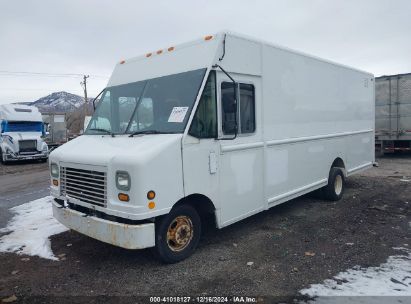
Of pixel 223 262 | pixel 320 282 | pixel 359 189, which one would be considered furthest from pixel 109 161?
pixel 359 189

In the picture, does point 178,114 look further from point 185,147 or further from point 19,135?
point 19,135

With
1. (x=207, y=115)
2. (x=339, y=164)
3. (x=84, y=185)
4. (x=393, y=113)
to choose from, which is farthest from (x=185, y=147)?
(x=393, y=113)

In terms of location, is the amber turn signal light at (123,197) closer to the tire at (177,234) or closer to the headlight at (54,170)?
the tire at (177,234)

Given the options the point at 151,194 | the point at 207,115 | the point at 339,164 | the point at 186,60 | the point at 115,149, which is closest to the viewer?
the point at 151,194

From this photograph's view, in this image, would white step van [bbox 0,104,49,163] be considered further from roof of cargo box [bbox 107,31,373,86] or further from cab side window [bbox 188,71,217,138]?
cab side window [bbox 188,71,217,138]

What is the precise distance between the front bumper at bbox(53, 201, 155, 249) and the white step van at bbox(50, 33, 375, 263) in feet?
0.04

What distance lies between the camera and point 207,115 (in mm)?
4816

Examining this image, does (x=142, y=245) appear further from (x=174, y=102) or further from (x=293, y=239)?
(x=293, y=239)

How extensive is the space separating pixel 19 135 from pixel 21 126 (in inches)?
31.5

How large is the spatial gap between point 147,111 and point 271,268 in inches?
108

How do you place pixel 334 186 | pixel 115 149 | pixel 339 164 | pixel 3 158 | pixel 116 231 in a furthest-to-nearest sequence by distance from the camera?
pixel 3 158 → pixel 339 164 → pixel 334 186 → pixel 115 149 → pixel 116 231

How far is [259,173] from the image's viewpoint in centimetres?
580

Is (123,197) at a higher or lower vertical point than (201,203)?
higher

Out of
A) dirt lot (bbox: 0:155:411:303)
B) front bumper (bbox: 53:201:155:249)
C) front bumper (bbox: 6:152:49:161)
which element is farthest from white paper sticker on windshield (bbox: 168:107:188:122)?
front bumper (bbox: 6:152:49:161)
